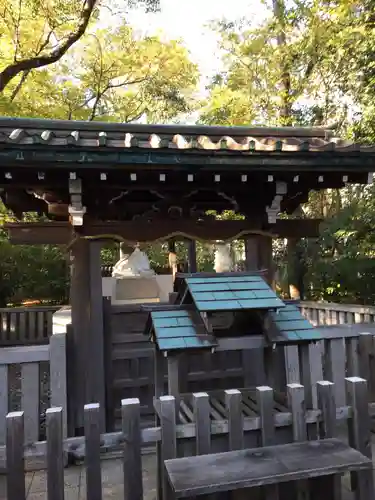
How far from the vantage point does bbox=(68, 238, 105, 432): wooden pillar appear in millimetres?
3943

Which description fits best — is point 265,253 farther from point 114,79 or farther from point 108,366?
point 114,79

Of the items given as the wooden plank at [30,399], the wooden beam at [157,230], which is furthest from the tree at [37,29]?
the wooden plank at [30,399]

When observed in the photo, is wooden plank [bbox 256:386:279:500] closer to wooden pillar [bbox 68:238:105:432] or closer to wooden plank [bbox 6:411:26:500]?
wooden plank [bbox 6:411:26:500]

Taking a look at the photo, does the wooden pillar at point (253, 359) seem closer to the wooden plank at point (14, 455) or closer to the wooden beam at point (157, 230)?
the wooden beam at point (157, 230)

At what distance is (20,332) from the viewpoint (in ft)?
34.6

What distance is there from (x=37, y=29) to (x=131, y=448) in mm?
11277

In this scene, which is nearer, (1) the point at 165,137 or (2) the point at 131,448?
(2) the point at 131,448

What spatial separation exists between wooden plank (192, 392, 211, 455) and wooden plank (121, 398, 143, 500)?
1.15ft

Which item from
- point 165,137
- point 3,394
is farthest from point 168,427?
point 165,137

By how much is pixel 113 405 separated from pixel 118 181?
2.45m

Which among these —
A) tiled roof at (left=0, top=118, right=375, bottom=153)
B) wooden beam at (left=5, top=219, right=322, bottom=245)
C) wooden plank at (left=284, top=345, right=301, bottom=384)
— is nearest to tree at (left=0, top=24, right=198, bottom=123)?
tiled roof at (left=0, top=118, right=375, bottom=153)

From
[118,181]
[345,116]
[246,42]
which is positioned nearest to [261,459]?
[118,181]

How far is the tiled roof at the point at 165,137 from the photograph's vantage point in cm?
326

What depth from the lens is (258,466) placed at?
209 centimetres
